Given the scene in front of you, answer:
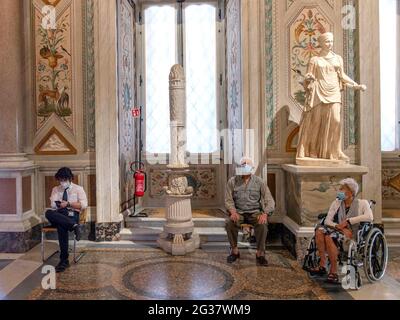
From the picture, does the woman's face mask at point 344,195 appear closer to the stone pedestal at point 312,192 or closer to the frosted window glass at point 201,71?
the stone pedestal at point 312,192

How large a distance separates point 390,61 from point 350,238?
3.74 m

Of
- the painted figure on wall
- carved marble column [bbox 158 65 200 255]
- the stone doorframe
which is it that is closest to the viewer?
carved marble column [bbox 158 65 200 255]

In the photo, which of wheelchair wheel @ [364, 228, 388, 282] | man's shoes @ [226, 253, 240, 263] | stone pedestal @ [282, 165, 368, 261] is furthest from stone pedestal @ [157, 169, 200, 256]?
wheelchair wheel @ [364, 228, 388, 282]

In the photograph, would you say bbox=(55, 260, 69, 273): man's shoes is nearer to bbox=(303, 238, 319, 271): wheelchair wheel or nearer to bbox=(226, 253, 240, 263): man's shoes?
bbox=(226, 253, 240, 263): man's shoes

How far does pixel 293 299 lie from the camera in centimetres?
304

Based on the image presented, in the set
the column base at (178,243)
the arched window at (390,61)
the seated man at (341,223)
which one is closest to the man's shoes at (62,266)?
the column base at (178,243)

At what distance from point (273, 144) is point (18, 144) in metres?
Result: 3.22

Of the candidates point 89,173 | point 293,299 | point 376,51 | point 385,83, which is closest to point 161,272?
point 293,299

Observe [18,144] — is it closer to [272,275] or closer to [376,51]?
[272,275]

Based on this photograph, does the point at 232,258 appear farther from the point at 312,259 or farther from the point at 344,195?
the point at 344,195

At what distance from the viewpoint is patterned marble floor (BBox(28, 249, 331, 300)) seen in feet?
10.3

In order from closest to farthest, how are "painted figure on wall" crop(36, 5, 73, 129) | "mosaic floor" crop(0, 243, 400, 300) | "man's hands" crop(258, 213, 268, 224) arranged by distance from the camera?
"mosaic floor" crop(0, 243, 400, 300), "man's hands" crop(258, 213, 268, 224), "painted figure on wall" crop(36, 5, 73, 129)

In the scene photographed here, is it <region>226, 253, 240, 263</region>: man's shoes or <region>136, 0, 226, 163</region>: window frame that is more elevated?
<region>136, 0, 226, 163</region>: window frame

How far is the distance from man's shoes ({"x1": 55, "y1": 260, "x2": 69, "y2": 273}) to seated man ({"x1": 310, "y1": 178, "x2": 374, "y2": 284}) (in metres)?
2.54
